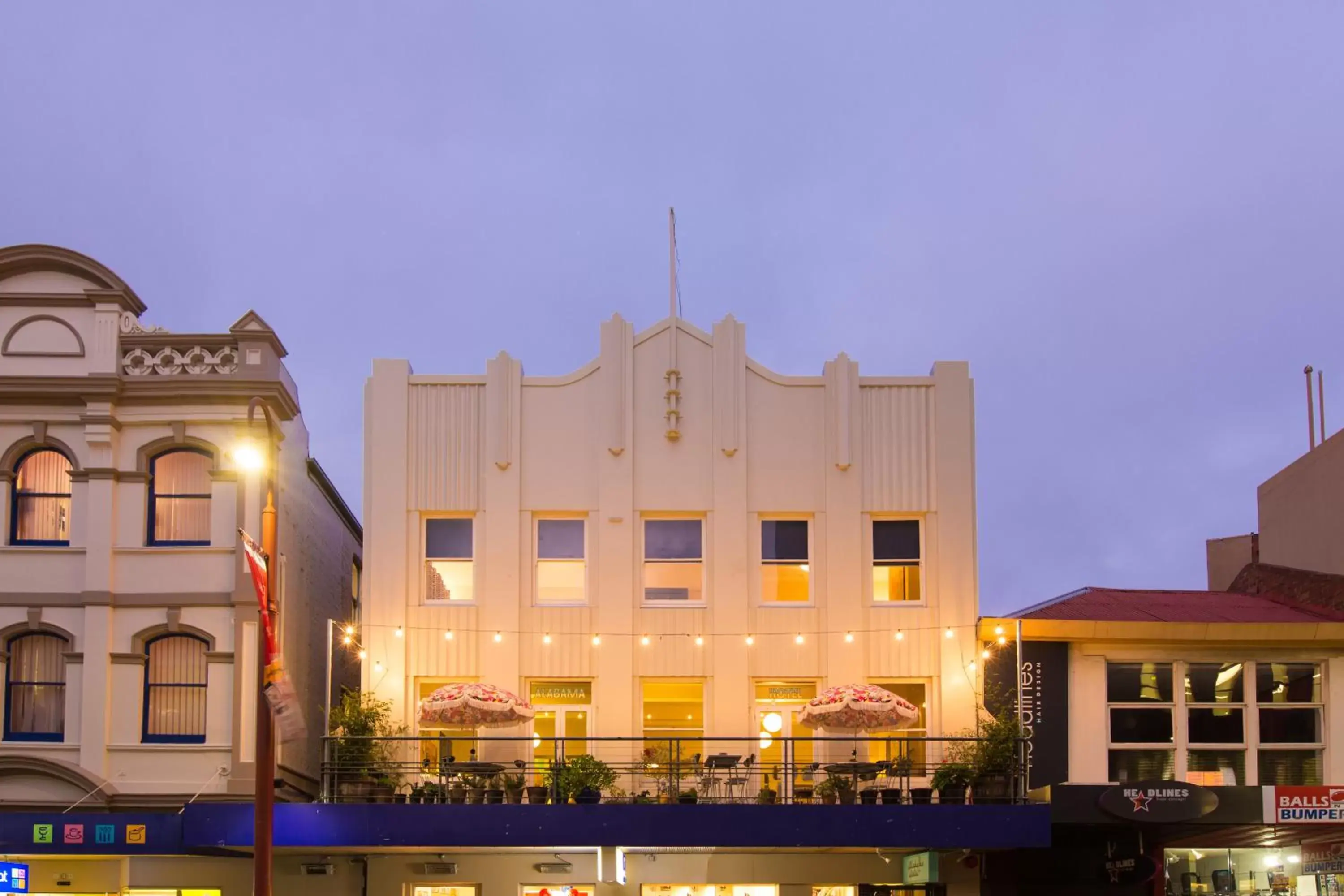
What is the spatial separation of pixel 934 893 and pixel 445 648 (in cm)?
895

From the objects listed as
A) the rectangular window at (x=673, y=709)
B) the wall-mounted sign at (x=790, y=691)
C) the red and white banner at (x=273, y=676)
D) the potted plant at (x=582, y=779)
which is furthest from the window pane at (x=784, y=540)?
the red and white banner at (x=273, y=676)

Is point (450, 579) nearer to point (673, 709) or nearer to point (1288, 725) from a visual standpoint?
point (673, 709)

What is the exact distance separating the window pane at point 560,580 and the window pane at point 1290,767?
37.7 feet

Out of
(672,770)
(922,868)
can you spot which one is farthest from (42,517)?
(922,868)

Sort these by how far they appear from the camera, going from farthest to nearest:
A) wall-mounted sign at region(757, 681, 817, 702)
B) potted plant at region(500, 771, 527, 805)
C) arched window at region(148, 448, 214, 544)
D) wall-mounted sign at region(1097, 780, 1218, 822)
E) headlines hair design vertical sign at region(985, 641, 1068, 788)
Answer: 1. wall-mounted sign at region(757, 681, 817, 702)
2. arched window at region(148, 448, 214, 544)
3. headlines hair design vertical sign at region(985, 641, 1068, 788)
4. potted plant at region(500, 771, 527, 805)
5. wall-mounted sign at region(1097, 780, 1218, 822)

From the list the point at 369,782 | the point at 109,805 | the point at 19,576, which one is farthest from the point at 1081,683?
the point at 19,576

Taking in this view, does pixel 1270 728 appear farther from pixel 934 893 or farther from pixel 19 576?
pixel 19 576

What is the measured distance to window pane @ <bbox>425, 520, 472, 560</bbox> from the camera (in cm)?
2711

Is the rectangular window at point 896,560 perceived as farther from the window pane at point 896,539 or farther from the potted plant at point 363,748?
the potted plant at point 363,748

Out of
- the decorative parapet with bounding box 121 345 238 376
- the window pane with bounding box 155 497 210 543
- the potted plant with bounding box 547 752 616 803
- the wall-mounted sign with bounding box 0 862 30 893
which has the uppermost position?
the decorative parapet with bounding box 121 345 238 376

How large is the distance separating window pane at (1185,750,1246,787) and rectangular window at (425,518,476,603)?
1214 cm

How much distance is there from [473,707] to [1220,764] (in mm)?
12079

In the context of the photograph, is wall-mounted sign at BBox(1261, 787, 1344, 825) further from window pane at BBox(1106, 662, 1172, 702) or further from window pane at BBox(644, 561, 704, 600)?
window pane at BBox(644, 561, 704, 600)

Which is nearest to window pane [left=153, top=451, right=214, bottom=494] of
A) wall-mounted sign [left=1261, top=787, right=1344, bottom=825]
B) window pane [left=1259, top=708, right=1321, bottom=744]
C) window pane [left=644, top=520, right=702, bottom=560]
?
window pane [left=644, top=520, right=702, bottom=560]
